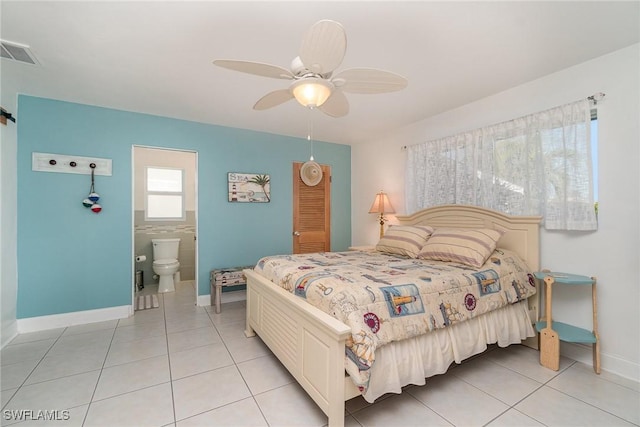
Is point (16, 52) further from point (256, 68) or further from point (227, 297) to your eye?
point (227, 297)

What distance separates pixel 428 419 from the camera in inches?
64.3

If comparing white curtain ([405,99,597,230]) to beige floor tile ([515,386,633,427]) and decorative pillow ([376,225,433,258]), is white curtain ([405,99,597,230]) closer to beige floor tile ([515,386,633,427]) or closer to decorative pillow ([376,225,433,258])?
decorative pillow ([376,225,433,258])

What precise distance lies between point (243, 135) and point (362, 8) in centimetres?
280

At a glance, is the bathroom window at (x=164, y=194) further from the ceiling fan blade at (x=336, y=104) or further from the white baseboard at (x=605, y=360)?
the white baseboard at (x=605, y=360)

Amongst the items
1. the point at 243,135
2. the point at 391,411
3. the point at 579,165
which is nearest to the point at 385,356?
the point at 391,411

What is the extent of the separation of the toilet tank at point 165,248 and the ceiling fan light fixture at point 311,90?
13.4 feet

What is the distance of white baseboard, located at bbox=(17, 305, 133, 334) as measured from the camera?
9.41ft

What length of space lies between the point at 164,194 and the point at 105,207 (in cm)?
181

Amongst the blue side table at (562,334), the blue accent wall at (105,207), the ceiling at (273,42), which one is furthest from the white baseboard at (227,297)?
the blue side table at (562,334)

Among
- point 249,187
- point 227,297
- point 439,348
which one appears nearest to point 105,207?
point 249,187

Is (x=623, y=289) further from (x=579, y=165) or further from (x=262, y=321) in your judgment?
(x=262, y=321)

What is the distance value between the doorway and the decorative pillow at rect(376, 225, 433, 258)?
338cm

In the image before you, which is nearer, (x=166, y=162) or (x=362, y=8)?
(x=362, y=8)

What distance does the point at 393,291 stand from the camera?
5.55 ft
